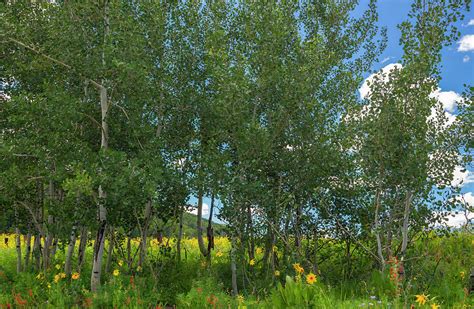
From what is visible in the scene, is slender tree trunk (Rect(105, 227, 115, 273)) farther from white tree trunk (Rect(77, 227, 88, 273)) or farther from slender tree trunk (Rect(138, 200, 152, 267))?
slender tree trunk (Rect(138, 200, 152, 267))

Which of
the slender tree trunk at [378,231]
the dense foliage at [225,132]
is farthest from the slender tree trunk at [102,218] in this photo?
the slender tree trunk at [378,231]

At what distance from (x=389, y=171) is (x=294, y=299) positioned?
5.01 m

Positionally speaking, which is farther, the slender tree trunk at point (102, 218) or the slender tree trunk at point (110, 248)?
the slender tree trunk at point (110, 248)

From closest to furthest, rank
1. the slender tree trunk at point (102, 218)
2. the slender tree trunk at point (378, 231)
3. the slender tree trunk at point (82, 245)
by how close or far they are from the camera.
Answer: the slender tree trunk at point (378, 231)
the slender tree trunk at point (102, 218)
the slender tree trunk at point (82, 245)

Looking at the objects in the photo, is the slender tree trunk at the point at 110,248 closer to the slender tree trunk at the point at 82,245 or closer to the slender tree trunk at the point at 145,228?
the slender tree trunk at the point at 82,245

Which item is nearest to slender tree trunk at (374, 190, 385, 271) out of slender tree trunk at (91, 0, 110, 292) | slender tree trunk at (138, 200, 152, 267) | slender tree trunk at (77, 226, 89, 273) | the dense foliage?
the dense foliage

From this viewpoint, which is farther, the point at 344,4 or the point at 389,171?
the point at 344,4

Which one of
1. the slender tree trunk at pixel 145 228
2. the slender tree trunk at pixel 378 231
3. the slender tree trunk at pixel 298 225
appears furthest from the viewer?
the slender tree trunk at pixel 145 228

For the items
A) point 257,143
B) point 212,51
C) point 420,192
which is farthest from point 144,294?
point 420,192

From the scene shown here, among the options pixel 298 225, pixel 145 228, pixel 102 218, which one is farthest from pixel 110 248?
A: pixel 298 225

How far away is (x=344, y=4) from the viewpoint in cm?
1563

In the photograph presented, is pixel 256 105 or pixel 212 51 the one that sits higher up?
pixel 212 51

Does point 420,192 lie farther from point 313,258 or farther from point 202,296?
point 202,296

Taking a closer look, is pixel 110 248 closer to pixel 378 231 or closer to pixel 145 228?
pixel 145 228
